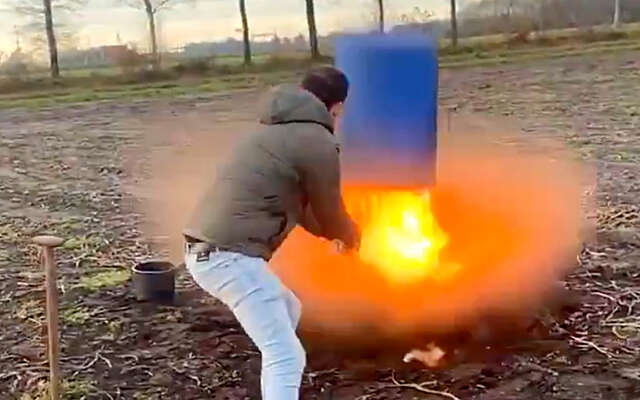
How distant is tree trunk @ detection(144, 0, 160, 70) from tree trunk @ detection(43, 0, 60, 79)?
243 centimetres

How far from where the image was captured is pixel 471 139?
748cm

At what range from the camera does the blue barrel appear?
4.69 meters

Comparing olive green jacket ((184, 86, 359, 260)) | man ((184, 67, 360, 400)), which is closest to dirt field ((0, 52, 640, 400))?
man ((184, 67, 360, 400))

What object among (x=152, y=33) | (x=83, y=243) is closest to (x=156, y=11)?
(x=152, y=33)

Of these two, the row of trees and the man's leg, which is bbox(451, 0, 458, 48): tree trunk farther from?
the man's leg

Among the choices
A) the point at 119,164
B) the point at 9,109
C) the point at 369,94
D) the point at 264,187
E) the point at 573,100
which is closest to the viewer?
the point at 264,187

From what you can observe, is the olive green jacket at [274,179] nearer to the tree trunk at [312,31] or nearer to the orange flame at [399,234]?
the orange flame at [399,234]

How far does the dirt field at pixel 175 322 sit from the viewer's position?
441 cm

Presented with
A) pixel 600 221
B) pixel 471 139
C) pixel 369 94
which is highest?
pixel 369 94

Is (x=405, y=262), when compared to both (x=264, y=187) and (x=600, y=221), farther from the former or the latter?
(x=600, y=221)

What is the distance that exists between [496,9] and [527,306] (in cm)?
2547

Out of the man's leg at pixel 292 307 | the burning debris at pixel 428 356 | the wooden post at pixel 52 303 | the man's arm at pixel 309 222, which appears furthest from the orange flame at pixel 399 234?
the wooden post at pixel 52 303

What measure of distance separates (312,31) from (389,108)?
22631 millimetres

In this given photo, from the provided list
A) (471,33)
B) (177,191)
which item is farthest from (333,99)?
(471,33)
